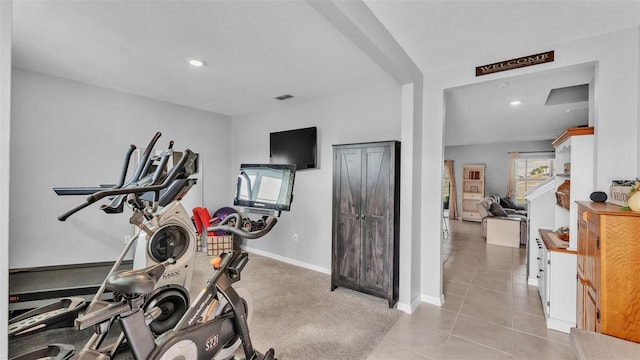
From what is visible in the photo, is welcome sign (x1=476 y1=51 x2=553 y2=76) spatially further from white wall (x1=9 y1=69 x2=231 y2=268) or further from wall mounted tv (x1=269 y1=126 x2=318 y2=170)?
white wall (x1=9 y1=69 x2=231 y2=268)

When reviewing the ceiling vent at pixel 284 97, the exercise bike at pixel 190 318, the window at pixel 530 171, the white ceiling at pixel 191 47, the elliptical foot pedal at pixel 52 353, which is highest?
the white ceiling at pixel 191 47

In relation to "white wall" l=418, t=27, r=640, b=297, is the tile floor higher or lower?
lower

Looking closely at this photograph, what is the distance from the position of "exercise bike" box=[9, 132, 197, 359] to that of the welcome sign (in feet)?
9.20

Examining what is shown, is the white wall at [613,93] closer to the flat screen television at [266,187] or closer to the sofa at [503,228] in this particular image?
the flat screen television at [266,187]

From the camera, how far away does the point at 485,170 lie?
8.30 meters

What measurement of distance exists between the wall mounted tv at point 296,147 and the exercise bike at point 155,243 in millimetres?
1851

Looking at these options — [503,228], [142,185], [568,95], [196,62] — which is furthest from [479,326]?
[196,62]

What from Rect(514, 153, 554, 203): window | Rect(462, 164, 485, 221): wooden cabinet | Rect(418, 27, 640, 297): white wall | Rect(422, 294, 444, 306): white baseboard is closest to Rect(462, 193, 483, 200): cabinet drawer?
Rect(462, 164, 485, 221): wooden cabinet

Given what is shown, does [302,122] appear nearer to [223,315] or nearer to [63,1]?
[63,1]

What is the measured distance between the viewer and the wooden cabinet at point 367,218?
9.24ft

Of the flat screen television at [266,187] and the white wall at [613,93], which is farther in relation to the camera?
the flat screen television at [266,187]

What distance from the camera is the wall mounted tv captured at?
12.8ft

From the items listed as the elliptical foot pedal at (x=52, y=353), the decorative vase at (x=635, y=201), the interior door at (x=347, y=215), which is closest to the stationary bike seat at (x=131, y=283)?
the elliptical foot pedal at (x=52, y=353)

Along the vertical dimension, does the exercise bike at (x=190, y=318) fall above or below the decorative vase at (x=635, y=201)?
below
